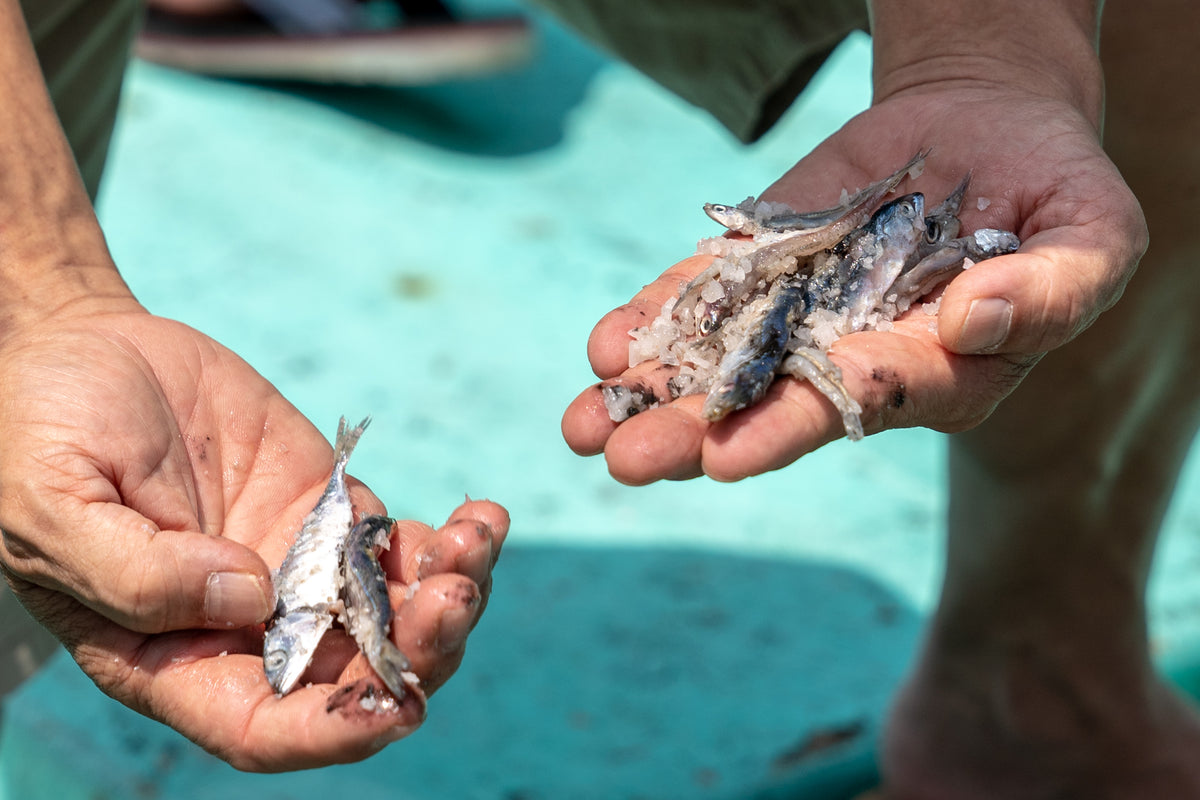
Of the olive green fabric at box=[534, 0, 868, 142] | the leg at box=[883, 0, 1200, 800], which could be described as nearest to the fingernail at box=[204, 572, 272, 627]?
the leg at box=[883, 0, 1200, 800]

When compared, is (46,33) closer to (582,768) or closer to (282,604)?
(282,604)

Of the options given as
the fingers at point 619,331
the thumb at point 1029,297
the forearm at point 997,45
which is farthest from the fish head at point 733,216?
the thumb at point 1029,297

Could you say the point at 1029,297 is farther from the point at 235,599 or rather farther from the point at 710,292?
the point at 235,599

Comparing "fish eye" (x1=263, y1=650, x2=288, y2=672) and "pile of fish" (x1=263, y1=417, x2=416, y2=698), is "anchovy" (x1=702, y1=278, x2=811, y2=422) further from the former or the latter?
"fish eye" (x1=263, y1=650, x2=288, y2=672)

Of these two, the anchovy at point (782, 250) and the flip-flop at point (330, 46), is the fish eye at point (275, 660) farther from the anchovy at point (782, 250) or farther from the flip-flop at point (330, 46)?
the flip-flop at point (330, 46)

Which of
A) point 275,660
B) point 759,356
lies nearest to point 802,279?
point 759,356
